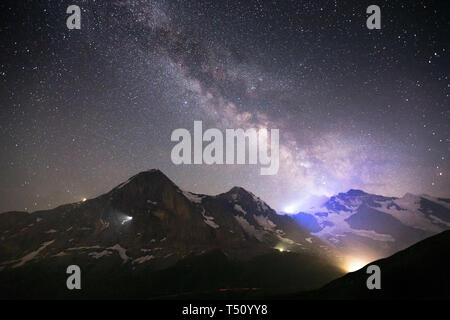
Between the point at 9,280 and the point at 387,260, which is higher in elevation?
the point at 387,260

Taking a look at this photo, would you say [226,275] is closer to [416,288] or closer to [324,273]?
[324,273]
